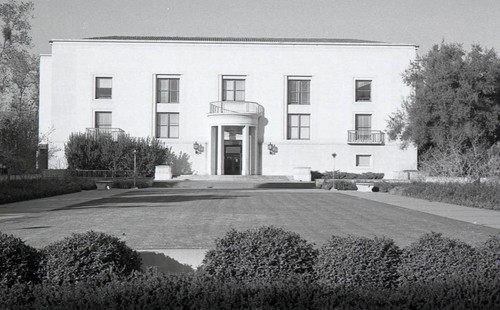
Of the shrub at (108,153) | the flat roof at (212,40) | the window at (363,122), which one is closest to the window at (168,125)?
the shrub at (108,153)

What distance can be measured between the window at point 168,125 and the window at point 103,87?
17.7 feet

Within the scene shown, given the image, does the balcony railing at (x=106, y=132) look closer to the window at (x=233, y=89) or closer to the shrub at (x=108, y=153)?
the shrub at (x=108, y=153)

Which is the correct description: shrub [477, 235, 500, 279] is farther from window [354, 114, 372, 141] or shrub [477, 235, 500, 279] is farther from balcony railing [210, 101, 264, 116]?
window [354, 114, 372, 141]

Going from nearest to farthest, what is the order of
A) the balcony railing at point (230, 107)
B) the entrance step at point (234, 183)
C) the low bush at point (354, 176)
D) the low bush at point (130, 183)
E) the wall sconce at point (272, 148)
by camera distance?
the low bush at point (130, 183)
the entrance step at point (234, 183)
the low bush at point (354, 176)
the balcony railing at point (230, 107)
the wall sconce at point (272, 148)

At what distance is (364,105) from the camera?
174 ft

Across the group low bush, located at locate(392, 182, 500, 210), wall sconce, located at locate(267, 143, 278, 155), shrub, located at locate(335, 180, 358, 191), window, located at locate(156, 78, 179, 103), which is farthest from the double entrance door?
low bush, located at locate(392, 182, 500, 210)

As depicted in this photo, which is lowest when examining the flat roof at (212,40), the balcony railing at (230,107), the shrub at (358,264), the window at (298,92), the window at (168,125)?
the shrub at (358,264)

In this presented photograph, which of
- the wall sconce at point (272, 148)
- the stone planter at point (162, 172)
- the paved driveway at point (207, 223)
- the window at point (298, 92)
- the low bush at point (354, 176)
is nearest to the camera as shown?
the paved driveway at point (207, 223)

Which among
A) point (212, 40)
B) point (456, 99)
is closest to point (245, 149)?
point (212, 40)

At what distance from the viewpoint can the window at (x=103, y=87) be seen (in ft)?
172

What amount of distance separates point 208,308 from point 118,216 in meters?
11.5

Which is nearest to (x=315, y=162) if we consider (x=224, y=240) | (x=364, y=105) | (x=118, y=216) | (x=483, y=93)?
(x=364, y=105)

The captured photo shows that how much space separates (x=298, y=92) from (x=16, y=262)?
48.1 m

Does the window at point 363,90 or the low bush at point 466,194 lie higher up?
the window at point 363,90
